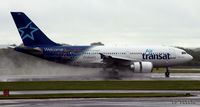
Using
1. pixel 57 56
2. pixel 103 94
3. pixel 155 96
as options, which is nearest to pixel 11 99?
pixel 103 94

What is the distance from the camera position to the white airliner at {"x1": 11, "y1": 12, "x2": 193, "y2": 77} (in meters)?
48.5

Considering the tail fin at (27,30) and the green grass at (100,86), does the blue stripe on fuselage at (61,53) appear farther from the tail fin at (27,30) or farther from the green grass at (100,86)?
the green grass at (100,86)

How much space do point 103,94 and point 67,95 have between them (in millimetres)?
2575

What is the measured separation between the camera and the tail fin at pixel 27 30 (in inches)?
1925

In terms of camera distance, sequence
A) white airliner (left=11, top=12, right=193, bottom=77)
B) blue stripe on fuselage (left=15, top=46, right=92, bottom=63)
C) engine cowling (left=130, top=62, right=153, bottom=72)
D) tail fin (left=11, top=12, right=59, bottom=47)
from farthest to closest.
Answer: blue stripe on fuselage (left=15, top=46, right=92, bottom=63) → tail fin (left=11, top=12, right=59, bottom=47) → white airliner (left=11, top=12, right=193, bottom=77) → engine cowling (left=130, top=62, right=153, bottom=72)

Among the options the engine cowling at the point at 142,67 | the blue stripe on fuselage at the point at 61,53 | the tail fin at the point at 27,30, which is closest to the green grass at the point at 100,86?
the engine cowling at the point at 142,67

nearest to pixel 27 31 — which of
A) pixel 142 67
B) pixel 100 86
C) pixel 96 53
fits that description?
pixel 96 53

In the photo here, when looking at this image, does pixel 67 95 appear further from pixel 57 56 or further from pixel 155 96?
pixel 57 56

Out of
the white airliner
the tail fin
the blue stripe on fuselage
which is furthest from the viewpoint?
the blue stripe on fuselage

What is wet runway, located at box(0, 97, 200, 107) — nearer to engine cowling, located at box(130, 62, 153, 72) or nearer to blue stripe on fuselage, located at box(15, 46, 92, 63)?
engine cowling, located at box(130, 62, 153, 72)

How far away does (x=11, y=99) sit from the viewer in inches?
1022

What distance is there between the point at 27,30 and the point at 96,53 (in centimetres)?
891

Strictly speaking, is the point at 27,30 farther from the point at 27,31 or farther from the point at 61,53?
the point at 61,53

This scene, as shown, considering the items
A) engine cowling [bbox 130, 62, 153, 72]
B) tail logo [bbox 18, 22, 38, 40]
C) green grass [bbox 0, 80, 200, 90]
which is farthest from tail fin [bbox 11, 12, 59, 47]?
green grass [bbox 0, 80, 200, 90]
